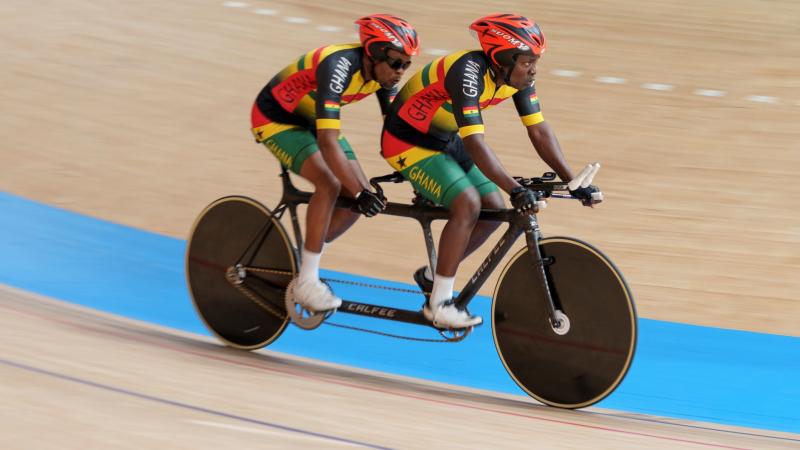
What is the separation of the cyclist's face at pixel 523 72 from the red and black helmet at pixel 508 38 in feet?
0.07

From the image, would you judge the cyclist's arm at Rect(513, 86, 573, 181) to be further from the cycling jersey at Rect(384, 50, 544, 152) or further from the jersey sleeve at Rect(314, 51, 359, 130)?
the jersey sleeve at Rect(314, 51, 359, 130)

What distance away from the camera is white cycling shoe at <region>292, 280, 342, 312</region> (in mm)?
3891

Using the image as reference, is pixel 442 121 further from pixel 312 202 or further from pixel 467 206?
pixel 312 202

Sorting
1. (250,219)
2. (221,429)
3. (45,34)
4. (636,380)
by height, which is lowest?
(45,34)

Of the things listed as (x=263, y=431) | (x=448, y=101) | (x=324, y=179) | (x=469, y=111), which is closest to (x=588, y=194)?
(x=469, y=111)

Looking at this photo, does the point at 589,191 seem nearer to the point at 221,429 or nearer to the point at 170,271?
the point at 221,429

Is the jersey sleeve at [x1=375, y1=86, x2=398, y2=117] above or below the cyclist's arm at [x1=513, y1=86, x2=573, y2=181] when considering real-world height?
below

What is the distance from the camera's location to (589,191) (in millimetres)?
3463

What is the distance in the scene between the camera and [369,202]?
3.67 meters

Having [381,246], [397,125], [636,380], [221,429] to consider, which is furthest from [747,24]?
[221,429]

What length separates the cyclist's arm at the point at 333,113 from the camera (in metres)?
3.63

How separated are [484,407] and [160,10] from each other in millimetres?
7023

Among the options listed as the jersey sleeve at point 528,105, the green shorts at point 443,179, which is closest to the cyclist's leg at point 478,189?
the green shorts at point 443,179

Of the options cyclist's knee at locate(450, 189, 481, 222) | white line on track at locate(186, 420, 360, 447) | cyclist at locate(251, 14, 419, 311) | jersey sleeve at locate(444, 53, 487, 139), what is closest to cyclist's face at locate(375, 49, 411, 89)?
cyclist at locate(251, 14, 419, 311)
